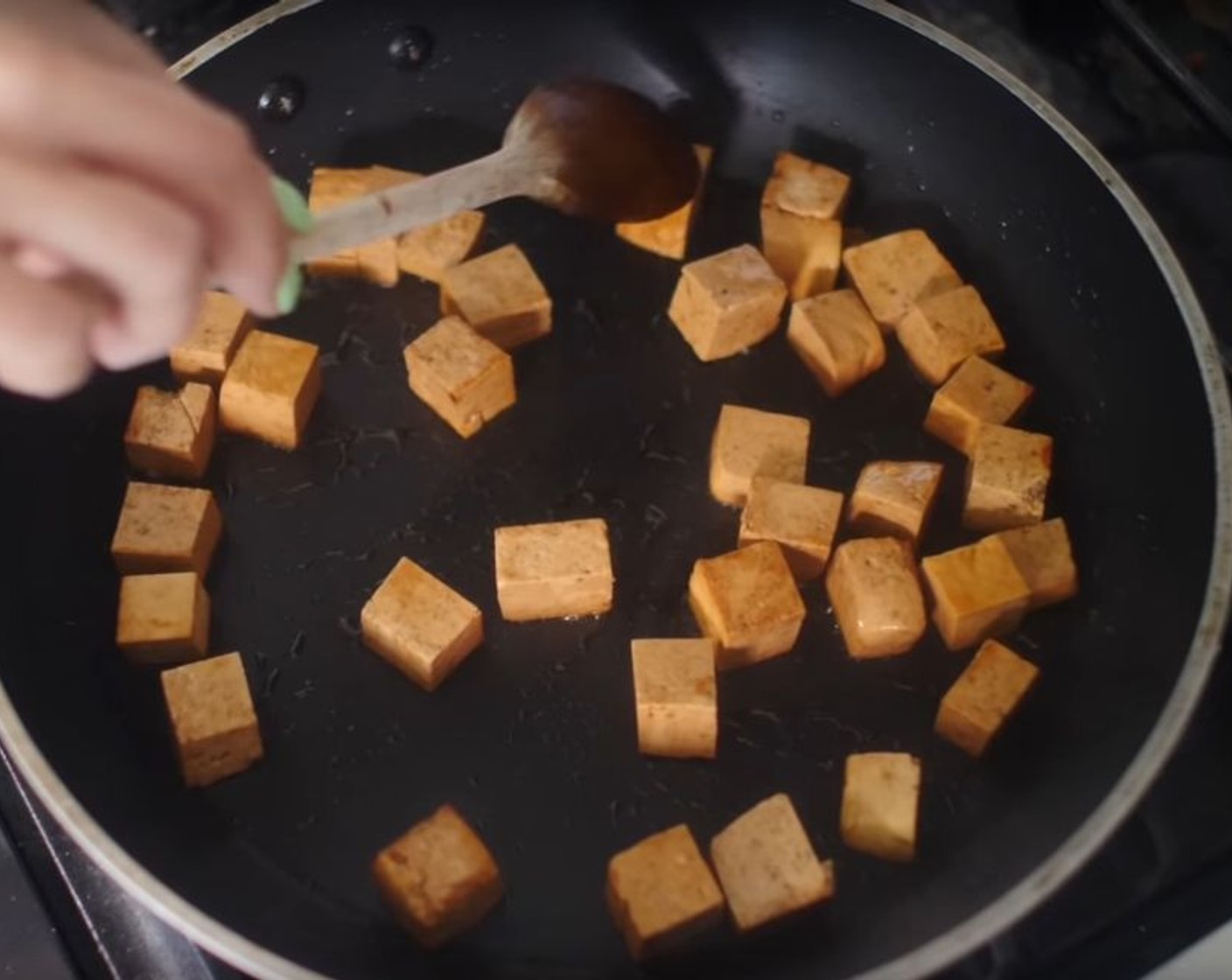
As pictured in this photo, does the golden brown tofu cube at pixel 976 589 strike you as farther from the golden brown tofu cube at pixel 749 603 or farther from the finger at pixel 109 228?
the finger at pixel 109 228

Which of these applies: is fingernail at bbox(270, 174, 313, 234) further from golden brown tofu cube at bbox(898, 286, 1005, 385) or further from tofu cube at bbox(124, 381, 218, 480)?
A: golden brown tofu cube at bbox(898, 286, 1005, 385)

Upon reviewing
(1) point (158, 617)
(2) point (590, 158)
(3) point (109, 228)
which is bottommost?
(1) point (158, 617)

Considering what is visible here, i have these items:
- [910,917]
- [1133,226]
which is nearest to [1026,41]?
[1133,226]

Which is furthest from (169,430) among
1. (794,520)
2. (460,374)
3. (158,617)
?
(794,520)

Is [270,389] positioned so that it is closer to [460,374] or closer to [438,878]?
[460,374]

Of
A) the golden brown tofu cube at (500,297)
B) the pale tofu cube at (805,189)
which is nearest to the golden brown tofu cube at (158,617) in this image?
the golden brown tofu cube at (500,297)

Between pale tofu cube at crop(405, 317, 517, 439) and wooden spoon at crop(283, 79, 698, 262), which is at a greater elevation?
wooden spoon at crop(283, 79, 698, 262)

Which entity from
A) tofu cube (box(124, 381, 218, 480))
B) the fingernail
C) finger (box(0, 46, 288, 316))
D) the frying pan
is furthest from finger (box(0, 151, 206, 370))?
tofu cube (box(124, 381, 218, 480))
